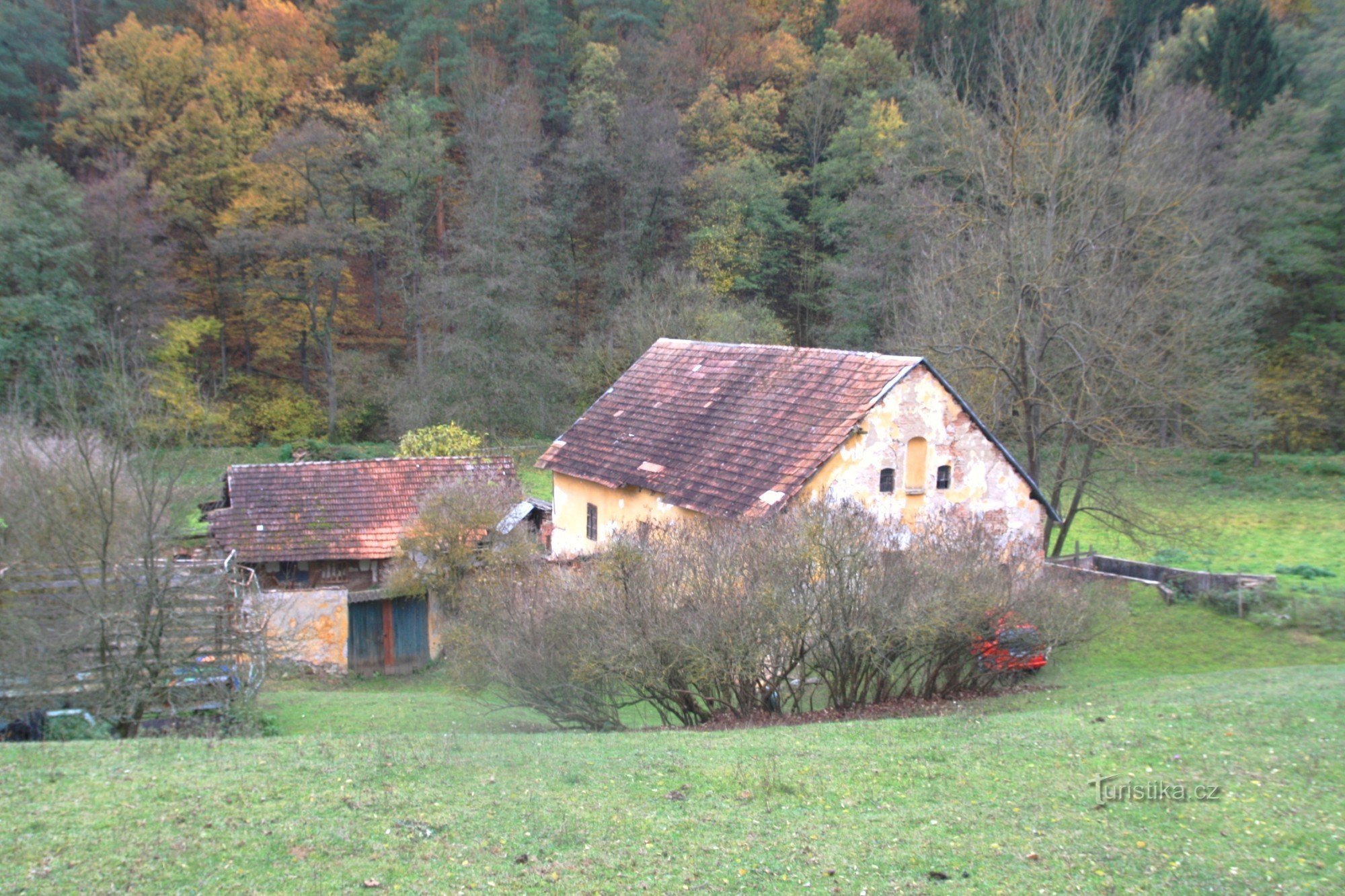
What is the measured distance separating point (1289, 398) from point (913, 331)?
63.1 feet

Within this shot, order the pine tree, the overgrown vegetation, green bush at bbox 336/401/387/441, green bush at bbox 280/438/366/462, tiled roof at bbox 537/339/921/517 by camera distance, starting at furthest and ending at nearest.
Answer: green bush at bbox 336/401/387/441, green bush at bbox 280/438/366/462, the pine tree, the overgrown vegetation, tiled roof at bbox 537/339/921/517

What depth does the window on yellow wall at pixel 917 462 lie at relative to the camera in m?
20.0

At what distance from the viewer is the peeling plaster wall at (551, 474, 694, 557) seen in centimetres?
2108

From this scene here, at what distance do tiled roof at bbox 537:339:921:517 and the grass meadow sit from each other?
21.7 ft

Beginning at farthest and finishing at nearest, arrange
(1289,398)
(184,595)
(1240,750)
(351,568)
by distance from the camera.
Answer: (1289,398) → (351,568) → (184,595) → (1240,750)

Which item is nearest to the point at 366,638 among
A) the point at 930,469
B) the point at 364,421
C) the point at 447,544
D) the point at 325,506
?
the point at 447,544

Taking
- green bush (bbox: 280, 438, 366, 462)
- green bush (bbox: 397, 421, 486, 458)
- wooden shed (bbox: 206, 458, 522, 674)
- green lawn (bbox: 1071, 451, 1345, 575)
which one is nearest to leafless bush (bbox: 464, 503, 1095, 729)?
wooden shed (bbox: 206, 458, 522, 674)

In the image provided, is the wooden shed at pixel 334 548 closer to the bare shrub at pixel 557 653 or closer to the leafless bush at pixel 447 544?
the leafless bush at pixel 447 544

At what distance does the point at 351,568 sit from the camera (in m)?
24.2

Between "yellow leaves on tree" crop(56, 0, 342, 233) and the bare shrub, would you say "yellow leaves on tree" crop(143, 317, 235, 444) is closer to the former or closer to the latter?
"yellow leaves on tree" crop(56, 0, 342, 233)

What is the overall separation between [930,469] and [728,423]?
4.42 metres

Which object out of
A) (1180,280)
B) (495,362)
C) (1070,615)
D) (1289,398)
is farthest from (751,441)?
(1289,398)

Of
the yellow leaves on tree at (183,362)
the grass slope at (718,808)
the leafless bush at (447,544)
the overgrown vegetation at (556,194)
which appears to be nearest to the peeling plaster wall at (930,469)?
the grass slope at (718,808)

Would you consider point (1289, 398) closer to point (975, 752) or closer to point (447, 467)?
point (447, 467)
